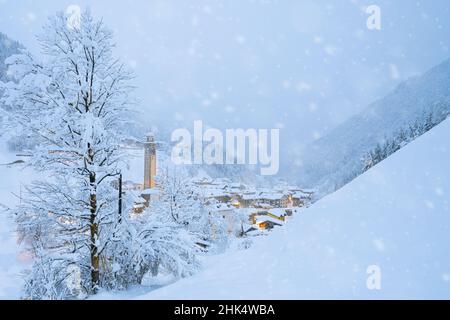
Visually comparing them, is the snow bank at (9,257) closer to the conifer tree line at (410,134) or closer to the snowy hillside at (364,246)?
the snowy hillside at (364,246)

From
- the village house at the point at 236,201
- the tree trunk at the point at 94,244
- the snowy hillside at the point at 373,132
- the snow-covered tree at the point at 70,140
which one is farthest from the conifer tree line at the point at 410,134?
the snowy hillside at the point at 373,132

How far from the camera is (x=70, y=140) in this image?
6098 millimetres

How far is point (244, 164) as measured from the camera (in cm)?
11725

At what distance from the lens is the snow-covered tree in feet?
19.0

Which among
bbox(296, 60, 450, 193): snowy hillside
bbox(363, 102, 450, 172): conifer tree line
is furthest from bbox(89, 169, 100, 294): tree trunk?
bbox(296, 60, 450, 193): snowy hillside

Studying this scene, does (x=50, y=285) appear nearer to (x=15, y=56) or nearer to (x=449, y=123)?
(x=15, y=56)

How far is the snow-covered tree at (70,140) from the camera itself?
19.0ft

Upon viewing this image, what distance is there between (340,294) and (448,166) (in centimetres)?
299

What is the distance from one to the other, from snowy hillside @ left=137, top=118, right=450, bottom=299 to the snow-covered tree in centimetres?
361

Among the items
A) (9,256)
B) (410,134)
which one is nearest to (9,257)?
(9,256)

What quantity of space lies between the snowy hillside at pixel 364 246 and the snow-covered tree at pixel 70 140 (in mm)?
3612

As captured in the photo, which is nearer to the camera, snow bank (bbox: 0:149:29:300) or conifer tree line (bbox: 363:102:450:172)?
snow bank (bbox: 0:149:29:300)

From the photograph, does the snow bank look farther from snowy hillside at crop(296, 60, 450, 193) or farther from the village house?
snowy hillside at crop(296, 60, 450, 193)
